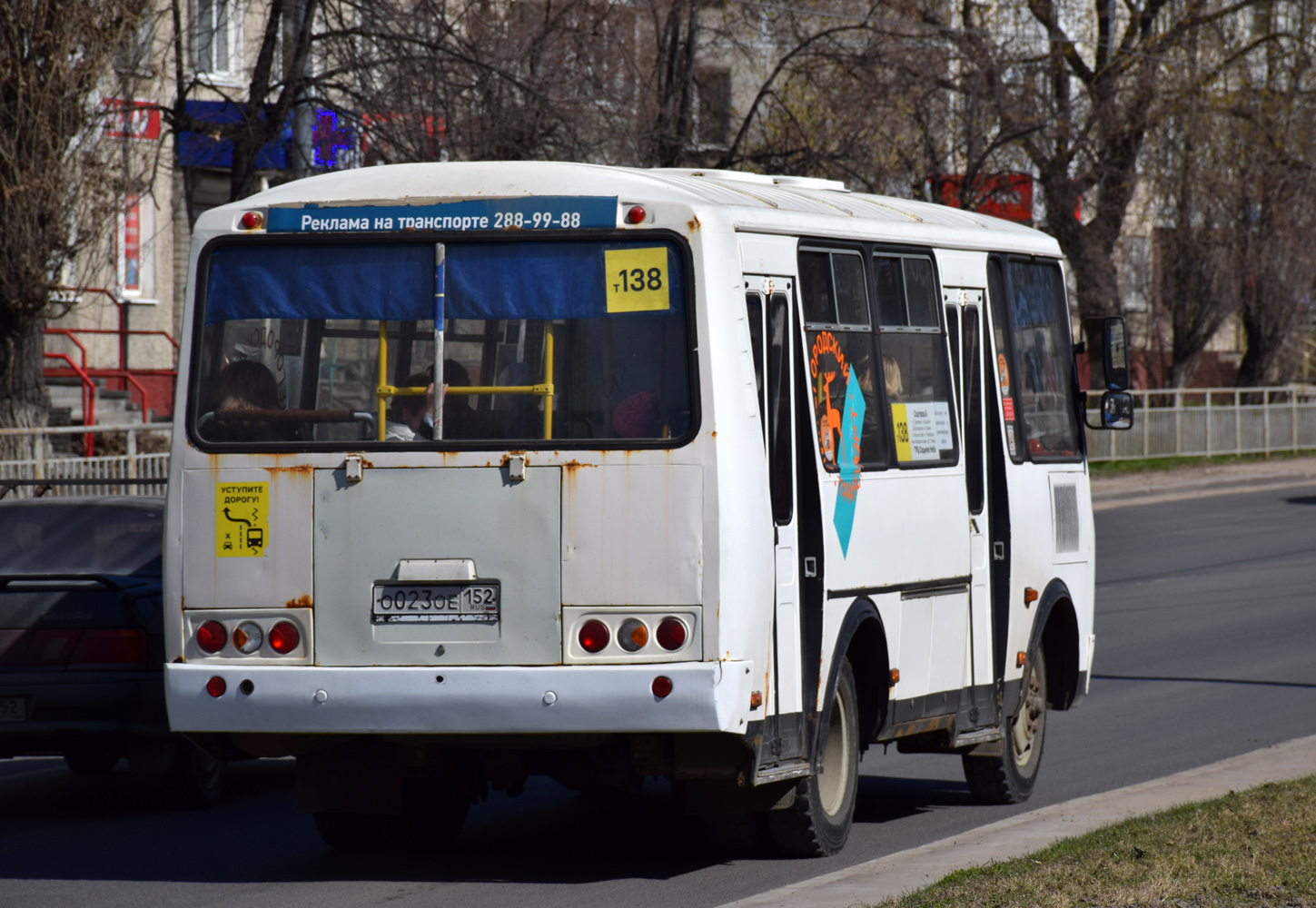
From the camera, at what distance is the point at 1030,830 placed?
7.79 meters

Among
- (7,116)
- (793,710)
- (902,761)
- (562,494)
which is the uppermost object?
(7,116)

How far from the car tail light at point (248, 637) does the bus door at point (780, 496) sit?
1.89m

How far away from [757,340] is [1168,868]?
7.88 ft

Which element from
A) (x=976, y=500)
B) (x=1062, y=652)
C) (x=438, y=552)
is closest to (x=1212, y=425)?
(x=1062, y=652)

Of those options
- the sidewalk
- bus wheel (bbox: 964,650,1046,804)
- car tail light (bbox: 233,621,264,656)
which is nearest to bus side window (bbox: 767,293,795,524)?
car tail light (bbox: 233,621,264,656)

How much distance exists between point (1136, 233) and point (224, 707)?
121 ft

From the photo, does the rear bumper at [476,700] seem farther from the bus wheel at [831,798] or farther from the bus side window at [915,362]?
the bus side window at [915,362]

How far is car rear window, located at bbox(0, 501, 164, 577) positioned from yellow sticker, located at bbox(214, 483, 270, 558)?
1.83 metres

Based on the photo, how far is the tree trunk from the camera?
1906 cm

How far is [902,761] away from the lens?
34.7ft

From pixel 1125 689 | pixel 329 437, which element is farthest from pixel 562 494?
pixel 1125 689

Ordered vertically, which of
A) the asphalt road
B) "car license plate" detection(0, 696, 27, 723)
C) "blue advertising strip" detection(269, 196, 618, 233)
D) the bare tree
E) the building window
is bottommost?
the asphalt road

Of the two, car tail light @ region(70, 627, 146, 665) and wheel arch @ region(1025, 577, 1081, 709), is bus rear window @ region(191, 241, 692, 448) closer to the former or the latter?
car tail light @ region(70, 627, 146, 665)

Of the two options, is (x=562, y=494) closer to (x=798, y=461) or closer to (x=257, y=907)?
(x=798, y=461)
